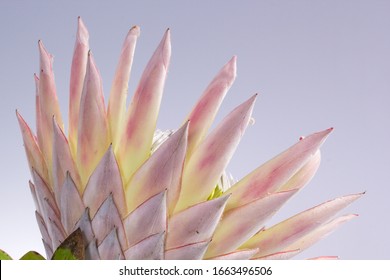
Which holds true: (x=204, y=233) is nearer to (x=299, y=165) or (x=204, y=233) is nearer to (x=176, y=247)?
(x=176, y=247)

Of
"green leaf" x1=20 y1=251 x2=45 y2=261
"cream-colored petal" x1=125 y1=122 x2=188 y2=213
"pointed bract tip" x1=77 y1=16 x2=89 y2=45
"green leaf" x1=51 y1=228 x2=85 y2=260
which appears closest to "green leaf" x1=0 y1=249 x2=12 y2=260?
"green leaf" x1=20 y1=251 x2=45 y2=261

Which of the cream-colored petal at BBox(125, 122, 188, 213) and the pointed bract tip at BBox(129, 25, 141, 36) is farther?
the pointed bract tip at BBox(129, 25, 141, 36)

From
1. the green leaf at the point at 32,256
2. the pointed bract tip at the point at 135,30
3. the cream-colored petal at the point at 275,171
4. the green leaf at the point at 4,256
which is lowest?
the green leaf at the point at 32,256

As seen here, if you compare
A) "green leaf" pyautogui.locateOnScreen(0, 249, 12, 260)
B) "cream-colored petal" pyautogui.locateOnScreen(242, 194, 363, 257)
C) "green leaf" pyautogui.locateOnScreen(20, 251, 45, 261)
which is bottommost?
"cream-colored petal" pyautogui.locateOnScreen(242, 194, 363, 257)

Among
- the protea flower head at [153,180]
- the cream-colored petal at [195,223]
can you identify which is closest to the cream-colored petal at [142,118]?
the protea flower head at [153,180]

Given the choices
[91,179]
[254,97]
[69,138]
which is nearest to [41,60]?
[69,138]

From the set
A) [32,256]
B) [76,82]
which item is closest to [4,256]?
[32,256]

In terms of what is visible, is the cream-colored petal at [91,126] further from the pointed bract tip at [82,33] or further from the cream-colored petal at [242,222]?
the cream-colored petal at [242,222]

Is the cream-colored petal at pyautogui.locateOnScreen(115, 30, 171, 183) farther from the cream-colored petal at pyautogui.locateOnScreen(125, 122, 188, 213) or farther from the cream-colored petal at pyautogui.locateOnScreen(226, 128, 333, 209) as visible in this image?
the cream-colored petal at pyautogui.locateOnScreen(226, 128, 333, 209)
